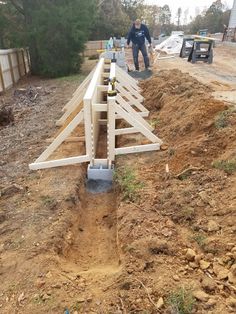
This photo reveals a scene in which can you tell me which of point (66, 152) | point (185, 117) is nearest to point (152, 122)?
point (185, 117)

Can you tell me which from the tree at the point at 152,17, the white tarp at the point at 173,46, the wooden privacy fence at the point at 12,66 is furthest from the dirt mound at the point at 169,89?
the tree at the point at 152,17

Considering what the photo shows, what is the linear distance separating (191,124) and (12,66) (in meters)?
11.4

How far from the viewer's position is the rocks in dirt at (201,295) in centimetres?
229

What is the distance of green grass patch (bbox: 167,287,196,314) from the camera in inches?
88.1

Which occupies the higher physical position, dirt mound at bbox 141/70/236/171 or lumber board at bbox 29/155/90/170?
dirt mound at bbox 141/70/236/171

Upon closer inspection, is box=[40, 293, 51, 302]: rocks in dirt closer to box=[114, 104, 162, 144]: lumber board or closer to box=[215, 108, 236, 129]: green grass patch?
box=[114, 104, 162, 144]: lumber board

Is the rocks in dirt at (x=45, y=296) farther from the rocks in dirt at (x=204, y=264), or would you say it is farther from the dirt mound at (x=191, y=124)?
the dirt mound at (x=191, y=124)

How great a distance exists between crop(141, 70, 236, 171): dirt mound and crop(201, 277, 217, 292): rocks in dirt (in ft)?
6.32

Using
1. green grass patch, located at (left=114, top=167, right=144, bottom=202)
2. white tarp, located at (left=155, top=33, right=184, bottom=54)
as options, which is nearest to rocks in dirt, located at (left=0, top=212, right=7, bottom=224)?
green grass patch, located at (left=114, top=167, right=144, bottom=202)

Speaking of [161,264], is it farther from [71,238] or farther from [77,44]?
[77,44]

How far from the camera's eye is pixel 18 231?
11.3ft

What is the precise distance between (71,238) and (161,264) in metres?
1.24

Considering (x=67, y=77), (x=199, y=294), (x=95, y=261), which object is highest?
(x=199, y=294)

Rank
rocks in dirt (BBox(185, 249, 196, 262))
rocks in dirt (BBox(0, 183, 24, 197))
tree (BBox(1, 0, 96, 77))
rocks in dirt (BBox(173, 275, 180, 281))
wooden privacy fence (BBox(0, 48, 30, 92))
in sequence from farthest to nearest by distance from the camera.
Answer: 1. tree (BBox(1, 0, 96, 77))
2. wooden privacy fence (BBox(0, 48, 30, 92))
3. rocks in dirt (BBox(0, 183, 24, 197))
4. rocks in dirt (BBox(185, 249, 196, 262))
5. rocks in dirt (BBox(173, 275, 180, 281))
